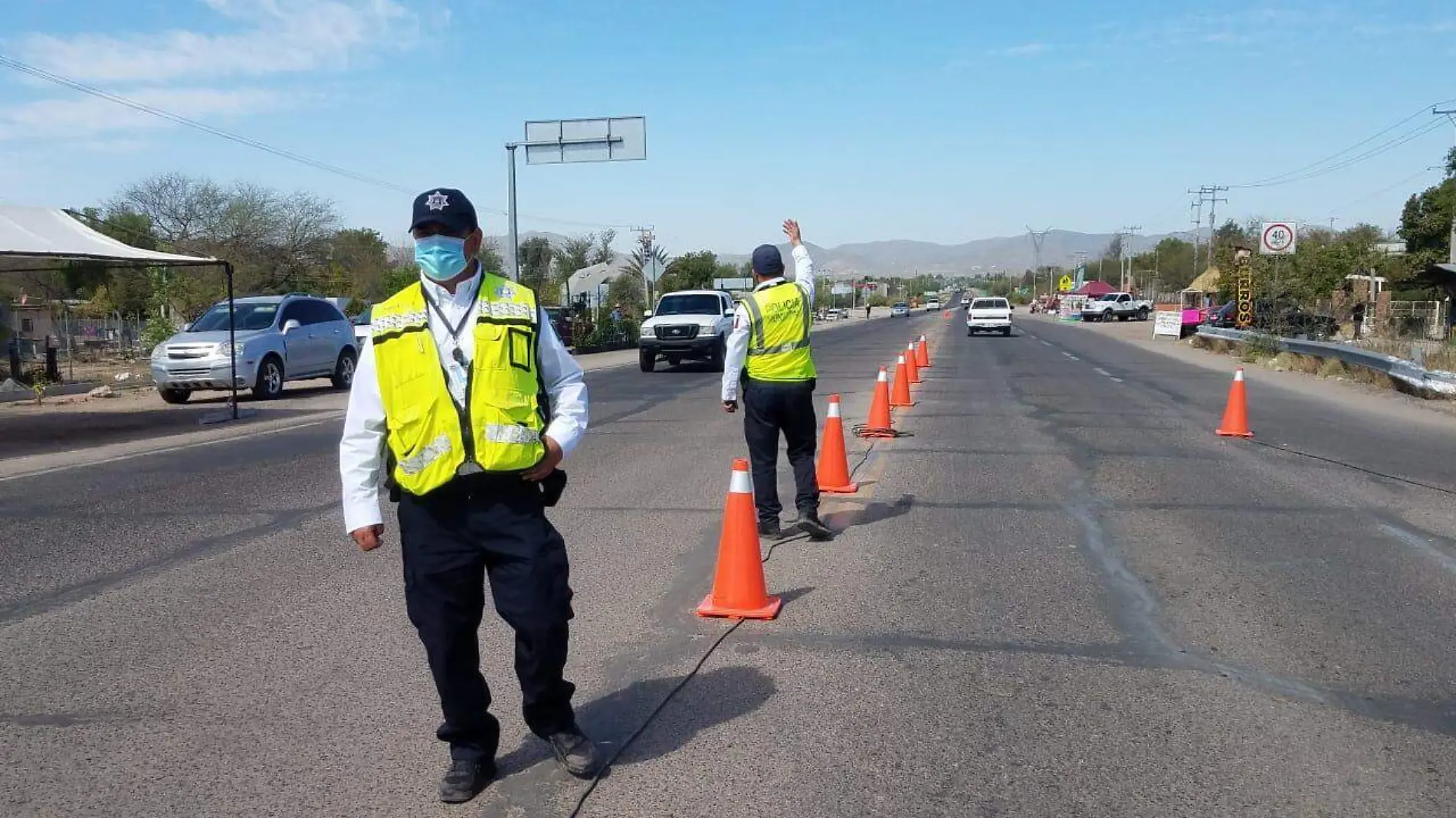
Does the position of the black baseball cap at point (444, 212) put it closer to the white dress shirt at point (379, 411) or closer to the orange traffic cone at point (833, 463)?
the white dress shirt at point (379, 411)

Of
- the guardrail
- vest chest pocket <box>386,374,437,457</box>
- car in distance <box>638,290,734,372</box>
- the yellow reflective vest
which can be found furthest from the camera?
car in distance <box>638,290,734,372</box>

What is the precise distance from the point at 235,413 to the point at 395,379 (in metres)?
14.2

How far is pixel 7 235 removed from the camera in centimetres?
1332

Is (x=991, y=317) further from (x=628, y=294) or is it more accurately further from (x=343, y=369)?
(x=343, y=369)

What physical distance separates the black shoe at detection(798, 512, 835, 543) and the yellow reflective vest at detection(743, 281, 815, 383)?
93cm

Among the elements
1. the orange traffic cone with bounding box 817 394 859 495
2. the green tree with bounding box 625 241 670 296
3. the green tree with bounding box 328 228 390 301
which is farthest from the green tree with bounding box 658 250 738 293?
the orange traffic cone with bounding box 817 394 859 495

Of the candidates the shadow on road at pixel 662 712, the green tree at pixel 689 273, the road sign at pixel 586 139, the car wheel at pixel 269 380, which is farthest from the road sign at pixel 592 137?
the green tree at pixel 689 273

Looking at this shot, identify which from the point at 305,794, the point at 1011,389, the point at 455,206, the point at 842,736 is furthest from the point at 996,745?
the point at 1011,389

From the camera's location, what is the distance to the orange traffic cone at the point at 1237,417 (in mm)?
13352

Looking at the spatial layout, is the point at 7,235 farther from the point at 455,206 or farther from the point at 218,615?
the point at 455,206

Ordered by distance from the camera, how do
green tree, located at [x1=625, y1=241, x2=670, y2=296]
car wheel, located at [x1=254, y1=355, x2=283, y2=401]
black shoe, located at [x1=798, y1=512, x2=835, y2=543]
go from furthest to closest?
1. green tree, located at [x1=625, y1=241, x2=670, y2=296]
2. car wheel, located at [x1=254, y1=355, x2=283, y2=401]
3. black shoe, located at [x1=798, y1=512, x2=835, y2=543]

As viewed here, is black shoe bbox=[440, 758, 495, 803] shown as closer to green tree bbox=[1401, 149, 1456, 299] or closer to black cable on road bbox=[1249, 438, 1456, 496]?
black cable on road bbox=[1249, 438, 1456, 496]

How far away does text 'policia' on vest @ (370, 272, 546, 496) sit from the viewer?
342 centimetres

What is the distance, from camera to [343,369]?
73.1 feet
